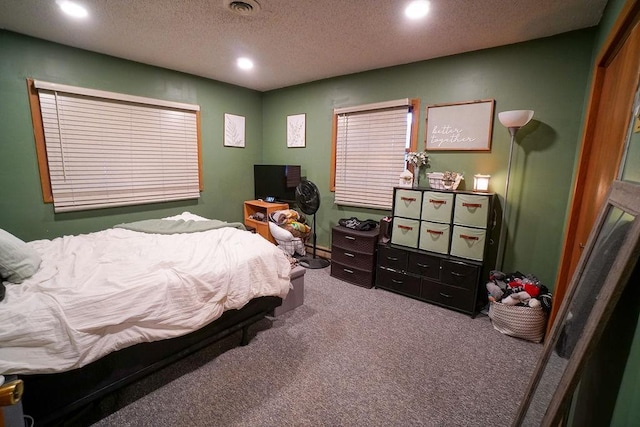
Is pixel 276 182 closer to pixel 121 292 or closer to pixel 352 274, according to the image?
pixel 352 274

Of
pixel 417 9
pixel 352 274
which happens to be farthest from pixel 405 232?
pixel 417 9

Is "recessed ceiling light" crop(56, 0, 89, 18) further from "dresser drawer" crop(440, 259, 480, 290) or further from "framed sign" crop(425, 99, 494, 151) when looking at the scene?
"dresser drawer" crop(440, 259, 480, 290)

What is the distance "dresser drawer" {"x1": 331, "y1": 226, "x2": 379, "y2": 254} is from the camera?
3221mm

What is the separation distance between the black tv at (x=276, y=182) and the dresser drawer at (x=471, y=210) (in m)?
2.28

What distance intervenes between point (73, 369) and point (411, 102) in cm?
351

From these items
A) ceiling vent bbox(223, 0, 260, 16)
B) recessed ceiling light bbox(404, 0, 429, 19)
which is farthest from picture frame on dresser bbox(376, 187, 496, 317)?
ceiling vent bbox(223, 0, 260, 16)

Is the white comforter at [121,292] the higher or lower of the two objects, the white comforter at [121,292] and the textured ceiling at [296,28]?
the lower

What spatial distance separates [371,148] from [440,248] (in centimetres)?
151

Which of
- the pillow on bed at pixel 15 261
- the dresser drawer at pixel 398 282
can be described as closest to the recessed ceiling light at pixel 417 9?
the dresser drawer at pixel 398 282

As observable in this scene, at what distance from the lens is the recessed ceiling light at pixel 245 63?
3205 millimetres

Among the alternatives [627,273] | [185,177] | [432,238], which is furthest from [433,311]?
[185,177]

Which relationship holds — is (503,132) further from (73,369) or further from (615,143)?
(73,369)

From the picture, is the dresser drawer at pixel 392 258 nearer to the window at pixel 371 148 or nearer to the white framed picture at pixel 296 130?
the window at pixel 371 148

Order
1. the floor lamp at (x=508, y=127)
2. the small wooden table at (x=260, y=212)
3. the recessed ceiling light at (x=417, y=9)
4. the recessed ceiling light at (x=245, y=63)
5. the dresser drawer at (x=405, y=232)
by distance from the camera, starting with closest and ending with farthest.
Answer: the recessed ceiling light at (x=417, y=9)
the floor lamp at (x=508, y=127)
the dresser drawer at (x=405, y=232)
the recessed ceiling light at (x=245, y=63)
the small wooden table at (x=260, y=212)
